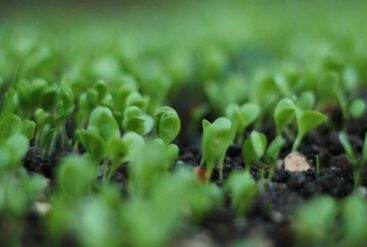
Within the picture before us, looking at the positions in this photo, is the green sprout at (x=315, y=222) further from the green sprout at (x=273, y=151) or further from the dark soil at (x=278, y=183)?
the green sprout at (x=273, y=151)

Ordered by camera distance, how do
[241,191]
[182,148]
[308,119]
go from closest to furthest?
[241,191]
[308,119]
[182,148]

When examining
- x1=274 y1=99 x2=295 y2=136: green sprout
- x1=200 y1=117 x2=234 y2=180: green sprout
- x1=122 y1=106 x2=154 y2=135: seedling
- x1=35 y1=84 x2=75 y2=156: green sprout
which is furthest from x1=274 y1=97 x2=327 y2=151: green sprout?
x1=35 y1=84 x2=75 y2=156: green sprout

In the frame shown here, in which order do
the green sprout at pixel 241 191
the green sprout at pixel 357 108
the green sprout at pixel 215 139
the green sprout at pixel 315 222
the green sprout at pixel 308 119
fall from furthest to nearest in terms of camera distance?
the green sprout at pixel 357 108 → the green sprout at pixel 308 119 → the green sprout at pixel 215 139 → the green sprout at pixel 241 191 → the green sprout at pixel 315 222

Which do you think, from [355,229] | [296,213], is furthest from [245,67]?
[355,229]

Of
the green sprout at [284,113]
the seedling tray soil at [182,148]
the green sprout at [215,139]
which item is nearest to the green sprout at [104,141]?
the seedling tray soil at [182,148]

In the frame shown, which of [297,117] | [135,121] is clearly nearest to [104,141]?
[135,121]

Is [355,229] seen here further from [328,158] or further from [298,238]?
[328,158]

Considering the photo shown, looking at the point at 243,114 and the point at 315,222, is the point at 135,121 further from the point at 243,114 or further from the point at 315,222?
the point at 315,222
